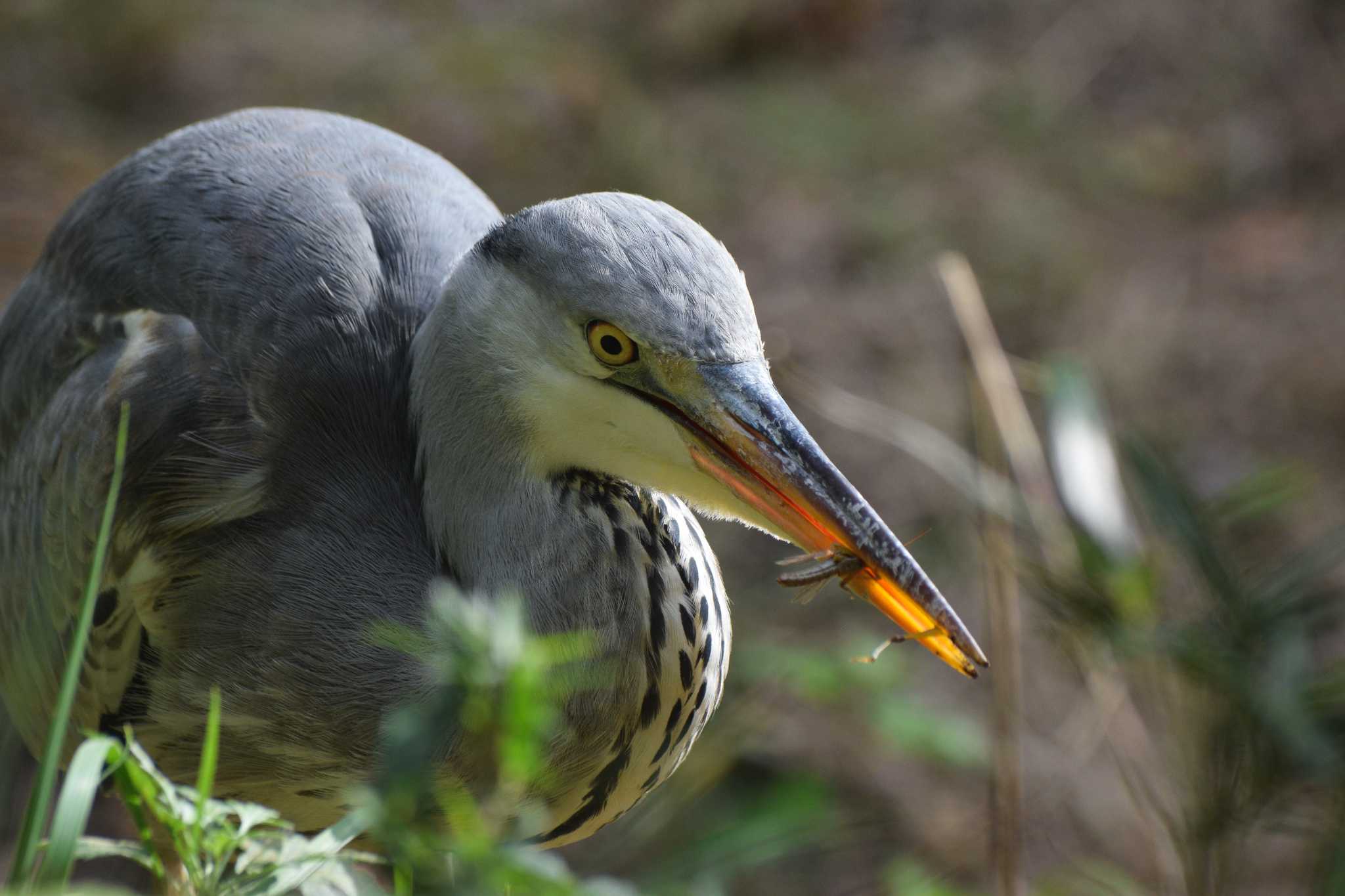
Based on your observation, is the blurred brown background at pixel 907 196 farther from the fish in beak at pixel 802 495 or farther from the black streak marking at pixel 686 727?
the fish in beak at pixel 802 495

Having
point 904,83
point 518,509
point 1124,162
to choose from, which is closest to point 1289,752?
point 518,509

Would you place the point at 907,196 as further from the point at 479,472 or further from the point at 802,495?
the point at 802,495

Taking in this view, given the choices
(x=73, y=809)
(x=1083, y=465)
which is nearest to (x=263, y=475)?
(x=73, y=809)

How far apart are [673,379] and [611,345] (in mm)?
97

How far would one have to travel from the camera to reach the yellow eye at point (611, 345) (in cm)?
166

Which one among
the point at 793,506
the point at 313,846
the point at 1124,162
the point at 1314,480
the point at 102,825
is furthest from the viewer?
the point at 1124,162

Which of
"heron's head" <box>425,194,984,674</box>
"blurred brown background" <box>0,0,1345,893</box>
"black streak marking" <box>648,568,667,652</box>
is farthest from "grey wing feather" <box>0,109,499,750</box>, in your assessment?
"blurred brown background" <box>0,0,1345,893</box>

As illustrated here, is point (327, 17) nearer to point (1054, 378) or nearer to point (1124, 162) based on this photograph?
point (1124, 162)

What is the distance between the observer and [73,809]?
3.91 feet

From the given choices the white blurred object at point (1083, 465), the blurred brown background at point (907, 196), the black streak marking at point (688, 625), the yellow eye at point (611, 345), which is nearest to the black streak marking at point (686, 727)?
the black streak marking at point (688, 625)

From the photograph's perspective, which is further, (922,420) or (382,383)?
(922,420)

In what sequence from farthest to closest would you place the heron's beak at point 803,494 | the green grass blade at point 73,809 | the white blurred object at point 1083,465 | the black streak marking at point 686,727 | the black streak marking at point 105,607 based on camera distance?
the white blurred object at point 1083,465, the black streak marking at point 105,607, the black streak marking at point 686,727, the heron's beak at point 803,494, the green grass blade at point 73,809

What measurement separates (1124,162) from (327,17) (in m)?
3.70

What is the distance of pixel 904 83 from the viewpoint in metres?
6.46
